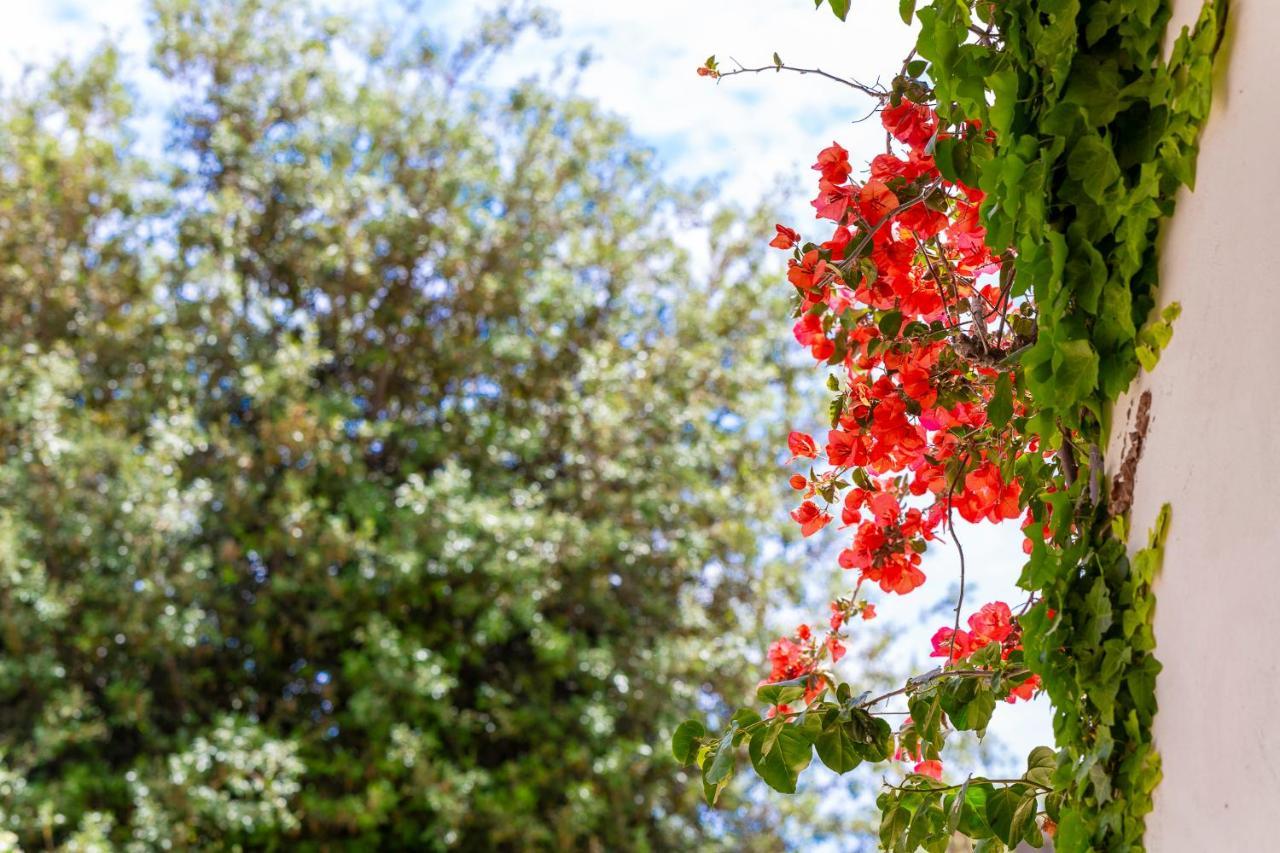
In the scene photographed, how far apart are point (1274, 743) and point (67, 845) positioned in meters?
4.89

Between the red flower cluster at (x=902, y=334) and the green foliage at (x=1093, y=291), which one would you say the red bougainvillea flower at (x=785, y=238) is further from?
the green foliage at (x=1093, y=291)

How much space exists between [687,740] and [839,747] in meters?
0.18

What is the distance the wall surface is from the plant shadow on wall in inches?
174

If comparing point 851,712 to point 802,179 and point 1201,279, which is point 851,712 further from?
point 802,179

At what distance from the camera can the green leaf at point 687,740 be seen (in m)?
1.56

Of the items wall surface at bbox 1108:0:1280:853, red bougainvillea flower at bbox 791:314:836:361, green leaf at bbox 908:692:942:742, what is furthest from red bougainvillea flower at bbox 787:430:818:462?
wall surface at bbox 1108:0:1280:853

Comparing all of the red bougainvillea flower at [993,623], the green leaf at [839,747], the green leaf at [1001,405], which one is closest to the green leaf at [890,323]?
the green leaf at [1001,405]

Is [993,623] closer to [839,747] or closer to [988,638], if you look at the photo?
[988,638]

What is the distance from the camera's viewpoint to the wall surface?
95 centimetres

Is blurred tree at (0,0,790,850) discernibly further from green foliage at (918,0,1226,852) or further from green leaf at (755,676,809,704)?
green foliage at (918,0,1226,852)

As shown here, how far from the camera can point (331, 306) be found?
20.7 feet

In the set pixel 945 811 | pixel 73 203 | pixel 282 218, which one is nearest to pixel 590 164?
pixel 282 218

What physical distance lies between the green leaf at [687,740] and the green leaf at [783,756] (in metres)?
0.11

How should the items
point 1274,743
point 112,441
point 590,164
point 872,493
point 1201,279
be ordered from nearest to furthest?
point 1274,743 < point 1201,279 < point 872,493 < point 112,441 < point 590,164
